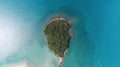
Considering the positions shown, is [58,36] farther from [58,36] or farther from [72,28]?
[72,28]

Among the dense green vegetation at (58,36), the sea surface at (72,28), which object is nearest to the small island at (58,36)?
the dense green vegetation at (58,36)

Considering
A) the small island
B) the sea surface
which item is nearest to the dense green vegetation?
the small island

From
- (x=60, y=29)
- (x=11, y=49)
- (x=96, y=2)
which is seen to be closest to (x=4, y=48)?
(x=11, y=49)

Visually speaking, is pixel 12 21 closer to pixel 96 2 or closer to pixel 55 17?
pixel 55 17

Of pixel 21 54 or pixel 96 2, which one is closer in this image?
pixel 21 54

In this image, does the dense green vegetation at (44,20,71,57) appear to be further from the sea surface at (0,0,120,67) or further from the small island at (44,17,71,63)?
the sea surface at (0,0,120,67)
